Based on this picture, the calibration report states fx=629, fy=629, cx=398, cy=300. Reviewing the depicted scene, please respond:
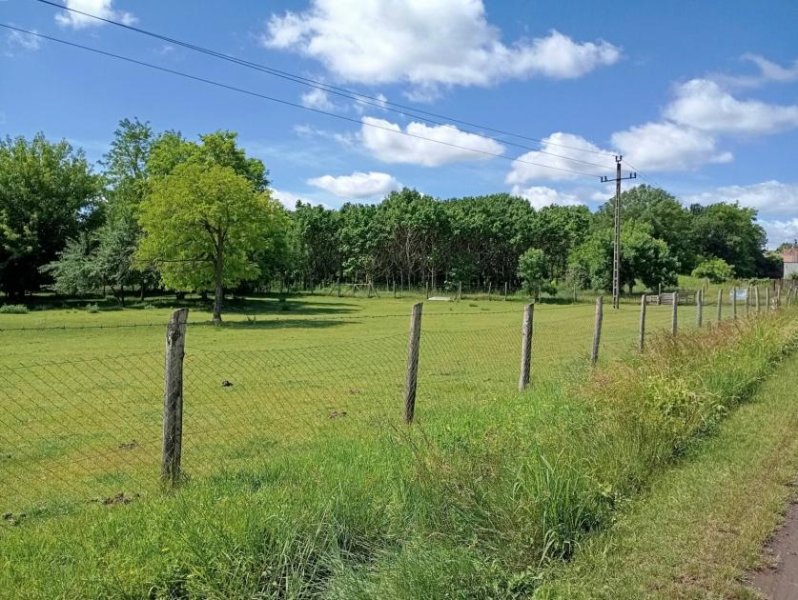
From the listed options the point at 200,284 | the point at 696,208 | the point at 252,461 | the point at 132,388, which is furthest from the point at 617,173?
the point at 696,208

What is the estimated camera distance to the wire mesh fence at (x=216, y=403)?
6.45 meters

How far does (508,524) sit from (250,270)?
31167 mm

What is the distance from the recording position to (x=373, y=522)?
390cm

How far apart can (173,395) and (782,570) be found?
424 centimetres

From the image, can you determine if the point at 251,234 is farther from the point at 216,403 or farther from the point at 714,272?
the point at 714,272

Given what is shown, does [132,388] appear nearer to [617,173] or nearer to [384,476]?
[384,476]

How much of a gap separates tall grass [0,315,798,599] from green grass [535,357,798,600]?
6.9 inches

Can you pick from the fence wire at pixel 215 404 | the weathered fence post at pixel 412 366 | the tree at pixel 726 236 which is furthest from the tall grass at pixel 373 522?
the tree at pixel 726 236

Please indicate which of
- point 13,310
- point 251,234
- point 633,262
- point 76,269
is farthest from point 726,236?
point 13,310

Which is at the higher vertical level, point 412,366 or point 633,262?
point 633,262

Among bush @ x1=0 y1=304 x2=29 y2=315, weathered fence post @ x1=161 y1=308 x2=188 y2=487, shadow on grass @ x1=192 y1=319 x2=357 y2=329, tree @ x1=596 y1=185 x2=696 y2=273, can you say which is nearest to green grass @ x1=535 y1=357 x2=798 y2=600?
weathered fence post @ x1=161 y1=308 x2=188 y2=487

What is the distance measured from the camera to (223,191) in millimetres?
30094

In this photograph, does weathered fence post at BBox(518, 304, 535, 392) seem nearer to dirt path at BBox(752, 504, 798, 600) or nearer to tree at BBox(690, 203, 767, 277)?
dirt path at BBox(752, 504, 798, 600)

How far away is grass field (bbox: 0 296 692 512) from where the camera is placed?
21.9ft
